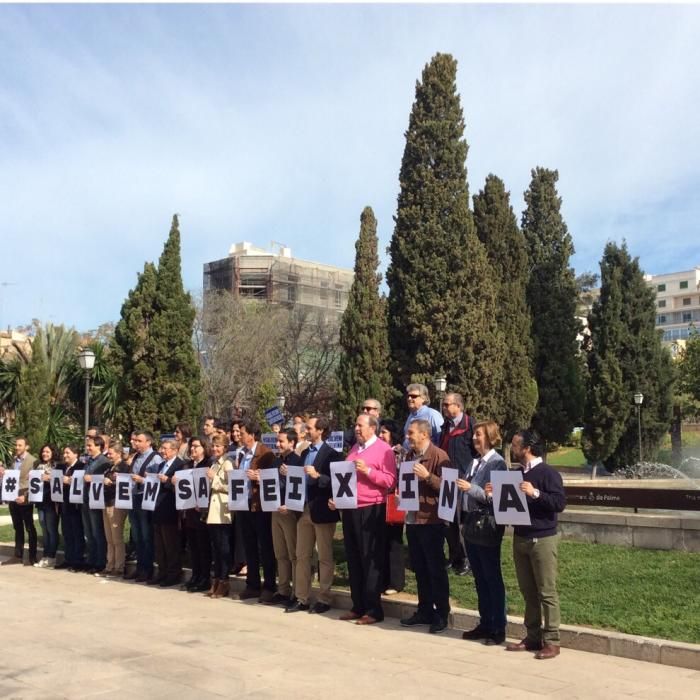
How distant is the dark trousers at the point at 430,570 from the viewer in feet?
27.6

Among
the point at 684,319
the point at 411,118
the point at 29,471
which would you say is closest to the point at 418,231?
the point at 411,118

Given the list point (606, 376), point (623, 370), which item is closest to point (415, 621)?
point (606, 376)

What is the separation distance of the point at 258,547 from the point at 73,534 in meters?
4.68

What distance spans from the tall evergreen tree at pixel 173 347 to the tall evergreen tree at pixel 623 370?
2046 centimetres

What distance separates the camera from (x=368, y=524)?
8.94m

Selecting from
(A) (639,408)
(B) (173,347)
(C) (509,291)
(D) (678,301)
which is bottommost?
(A) (639,408)

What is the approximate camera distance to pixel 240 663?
23.3 ft

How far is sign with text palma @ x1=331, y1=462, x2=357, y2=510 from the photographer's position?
8.89 metres

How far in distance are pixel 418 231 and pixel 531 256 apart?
464 inches

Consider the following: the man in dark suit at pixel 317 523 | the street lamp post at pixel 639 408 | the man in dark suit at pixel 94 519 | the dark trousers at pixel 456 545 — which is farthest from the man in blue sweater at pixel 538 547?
the street lamp post at pixel 639 408

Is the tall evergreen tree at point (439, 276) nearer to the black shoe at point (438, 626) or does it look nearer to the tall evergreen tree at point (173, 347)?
the tall evergreen tree at point (173, 347)

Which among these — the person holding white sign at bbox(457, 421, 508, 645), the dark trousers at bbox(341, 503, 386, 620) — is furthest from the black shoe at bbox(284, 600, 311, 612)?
the person holding white sign at bbox(457, 421, 508, 645)

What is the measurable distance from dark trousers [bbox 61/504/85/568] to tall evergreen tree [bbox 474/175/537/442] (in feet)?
78.7

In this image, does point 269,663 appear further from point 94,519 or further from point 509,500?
point 94,519
